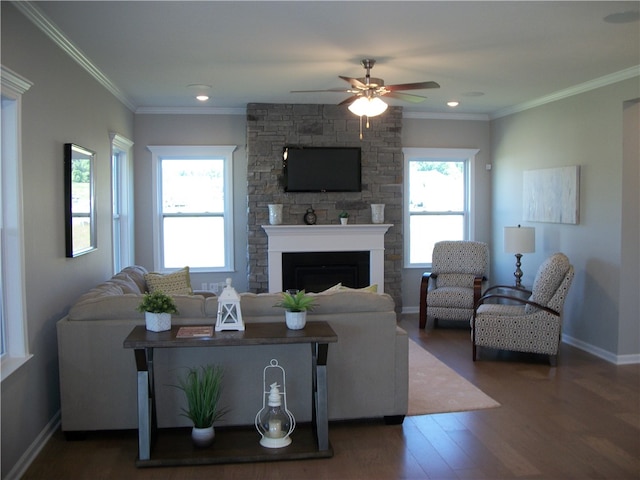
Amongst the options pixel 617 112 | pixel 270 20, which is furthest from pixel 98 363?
pixel 617 112

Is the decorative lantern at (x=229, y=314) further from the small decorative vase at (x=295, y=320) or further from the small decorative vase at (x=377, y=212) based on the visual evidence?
the small decorative vase at (x=377, y=212)

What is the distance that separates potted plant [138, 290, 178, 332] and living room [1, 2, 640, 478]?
673 millimetres

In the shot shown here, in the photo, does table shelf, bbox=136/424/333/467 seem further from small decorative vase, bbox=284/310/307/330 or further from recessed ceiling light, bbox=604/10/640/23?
recessed ceiling light, bbox=604/10/640/23

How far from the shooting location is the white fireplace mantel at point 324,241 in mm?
7168

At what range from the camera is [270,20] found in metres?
3.86

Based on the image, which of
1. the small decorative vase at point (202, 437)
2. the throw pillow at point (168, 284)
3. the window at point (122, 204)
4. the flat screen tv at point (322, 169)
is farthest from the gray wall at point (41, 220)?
the flat screen tv at point (322, 169)

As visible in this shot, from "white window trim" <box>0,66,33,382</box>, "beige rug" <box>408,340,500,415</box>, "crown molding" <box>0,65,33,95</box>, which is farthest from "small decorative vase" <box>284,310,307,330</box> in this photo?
"crown molding" <box>0,65,33,95</box>

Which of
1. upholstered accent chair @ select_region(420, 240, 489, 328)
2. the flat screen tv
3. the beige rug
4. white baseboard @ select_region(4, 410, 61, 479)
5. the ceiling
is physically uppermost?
the ceiling

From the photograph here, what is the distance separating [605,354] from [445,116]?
11.5 feet

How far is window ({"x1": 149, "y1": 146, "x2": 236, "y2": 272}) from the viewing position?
24.6ft

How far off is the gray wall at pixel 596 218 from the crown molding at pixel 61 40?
14.5 feet

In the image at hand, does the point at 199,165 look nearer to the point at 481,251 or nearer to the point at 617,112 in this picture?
the point at 481,251

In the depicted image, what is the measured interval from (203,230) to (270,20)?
13.3 ft

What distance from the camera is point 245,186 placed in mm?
7523
